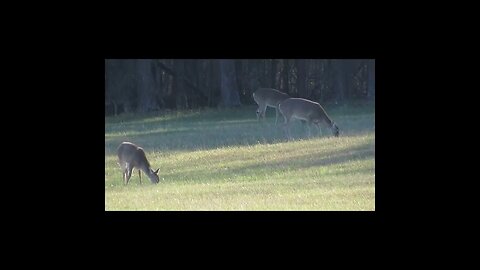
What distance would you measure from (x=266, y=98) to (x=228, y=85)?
198cm

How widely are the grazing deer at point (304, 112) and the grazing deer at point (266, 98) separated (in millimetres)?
1405

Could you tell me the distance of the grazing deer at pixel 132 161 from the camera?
12711 mm

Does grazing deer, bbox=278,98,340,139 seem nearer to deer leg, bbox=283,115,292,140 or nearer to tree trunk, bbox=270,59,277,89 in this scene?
deer leg, bbox=283,115,292,140

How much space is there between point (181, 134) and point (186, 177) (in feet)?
11.2

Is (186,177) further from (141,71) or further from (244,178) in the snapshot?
(141,71)

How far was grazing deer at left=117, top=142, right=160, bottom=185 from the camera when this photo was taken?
12.7 metres

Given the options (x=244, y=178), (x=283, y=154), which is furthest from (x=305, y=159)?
(x=244, y=178)

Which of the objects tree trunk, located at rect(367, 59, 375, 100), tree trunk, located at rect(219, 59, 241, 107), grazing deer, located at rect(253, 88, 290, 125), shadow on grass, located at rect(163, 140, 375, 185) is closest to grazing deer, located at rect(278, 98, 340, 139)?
grazing deer, located at rect(253, 88, 290, 125)

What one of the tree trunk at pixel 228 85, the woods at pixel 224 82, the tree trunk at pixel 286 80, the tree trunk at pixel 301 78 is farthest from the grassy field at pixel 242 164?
the tree trunk at pixel 286 80

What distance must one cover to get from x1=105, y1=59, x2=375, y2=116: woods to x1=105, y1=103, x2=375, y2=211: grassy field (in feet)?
6.39

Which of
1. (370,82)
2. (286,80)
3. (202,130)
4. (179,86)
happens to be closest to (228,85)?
(179,86)

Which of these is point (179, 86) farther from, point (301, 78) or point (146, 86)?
point (301, 78)

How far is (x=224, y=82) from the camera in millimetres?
21797

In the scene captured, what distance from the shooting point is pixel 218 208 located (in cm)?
1009
